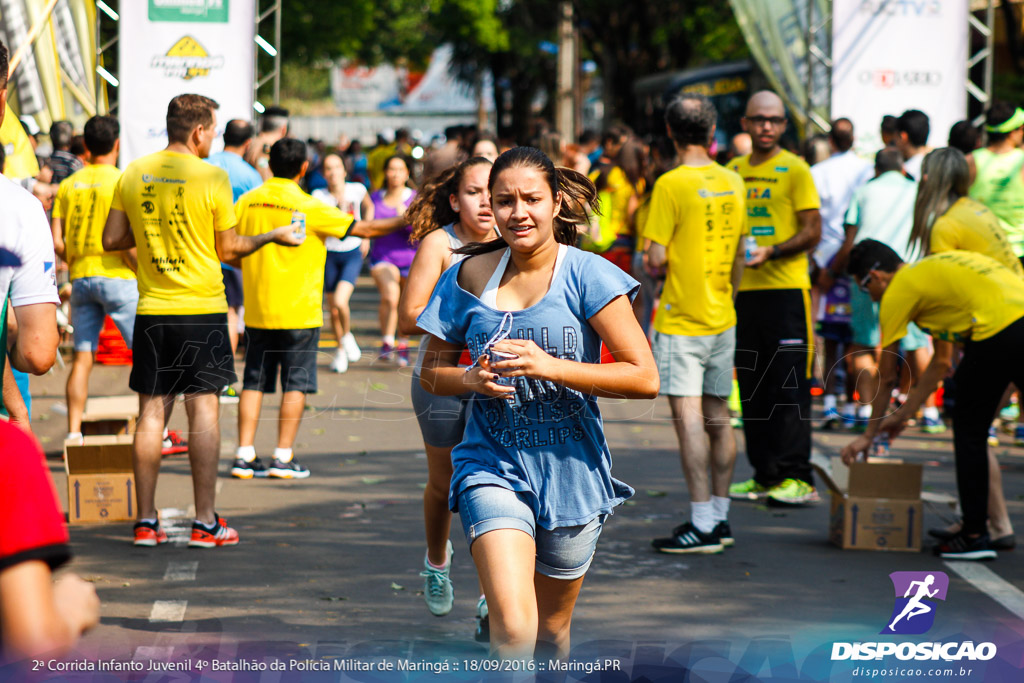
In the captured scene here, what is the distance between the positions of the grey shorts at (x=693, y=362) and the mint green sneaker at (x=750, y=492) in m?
1.27

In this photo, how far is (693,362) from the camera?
21.4ft

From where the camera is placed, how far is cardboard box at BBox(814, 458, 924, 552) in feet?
21.2

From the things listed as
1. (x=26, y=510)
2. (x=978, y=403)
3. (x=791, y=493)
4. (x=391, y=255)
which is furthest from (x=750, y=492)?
(x=26, y=510)

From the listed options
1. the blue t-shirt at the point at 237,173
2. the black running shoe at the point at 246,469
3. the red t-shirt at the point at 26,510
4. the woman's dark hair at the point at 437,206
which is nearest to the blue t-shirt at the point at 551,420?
the woman's dark hair at the point at 437,206

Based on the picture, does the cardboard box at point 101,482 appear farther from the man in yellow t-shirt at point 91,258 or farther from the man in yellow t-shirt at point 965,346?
the man in yellow t-shirt at point 965,346

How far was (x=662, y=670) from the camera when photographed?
445cm

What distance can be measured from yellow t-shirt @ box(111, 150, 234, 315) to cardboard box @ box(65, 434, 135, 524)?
96cm

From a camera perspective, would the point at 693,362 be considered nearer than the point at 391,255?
Yes

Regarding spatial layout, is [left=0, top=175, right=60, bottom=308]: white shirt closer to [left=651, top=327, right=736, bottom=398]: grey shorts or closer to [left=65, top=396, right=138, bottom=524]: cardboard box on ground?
[left=65, top=396, right=138, bottom=524]: cardboard box on ground

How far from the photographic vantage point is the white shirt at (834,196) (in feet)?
34.1

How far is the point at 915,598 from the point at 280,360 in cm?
424

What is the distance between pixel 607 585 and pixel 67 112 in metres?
11.5

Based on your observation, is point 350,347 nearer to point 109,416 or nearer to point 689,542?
point 109,416

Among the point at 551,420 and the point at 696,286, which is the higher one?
the point at 696,286
